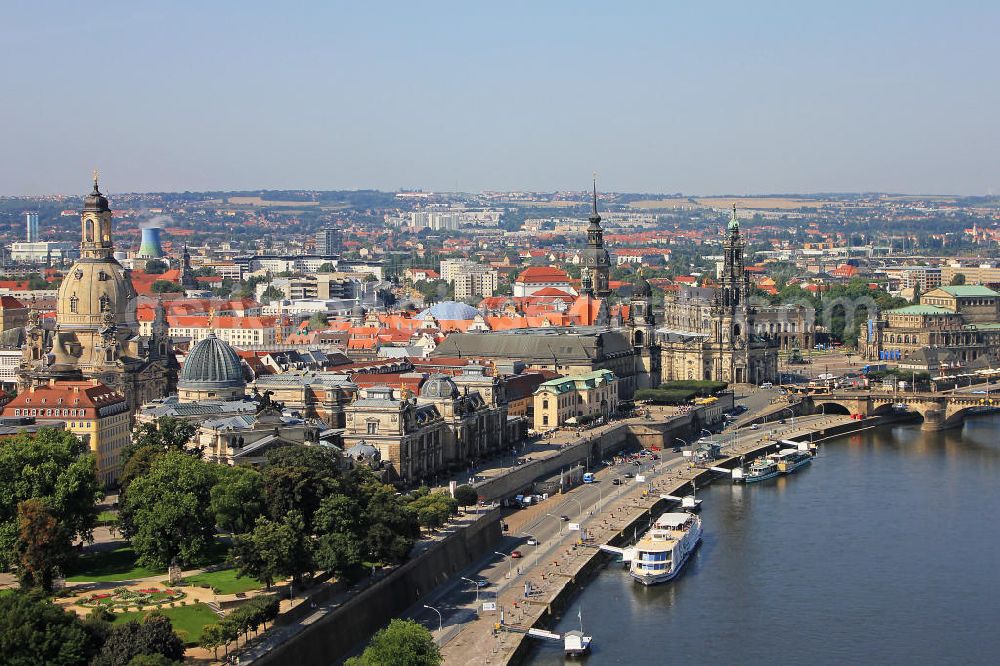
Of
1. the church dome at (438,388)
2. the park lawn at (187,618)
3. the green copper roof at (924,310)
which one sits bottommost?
the park lawn at (187,618)

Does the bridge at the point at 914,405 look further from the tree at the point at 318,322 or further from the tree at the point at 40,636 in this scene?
the tree at the point at 40,636

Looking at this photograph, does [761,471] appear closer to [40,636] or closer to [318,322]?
[40,636]

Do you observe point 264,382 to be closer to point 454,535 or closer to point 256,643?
point 454,535

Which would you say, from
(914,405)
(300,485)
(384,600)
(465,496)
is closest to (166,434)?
(465,496)

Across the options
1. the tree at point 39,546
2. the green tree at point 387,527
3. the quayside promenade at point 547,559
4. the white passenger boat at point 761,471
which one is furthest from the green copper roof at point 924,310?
the tree at point 39,546

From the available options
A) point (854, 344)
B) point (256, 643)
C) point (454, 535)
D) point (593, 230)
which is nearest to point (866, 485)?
point (454, 535)
